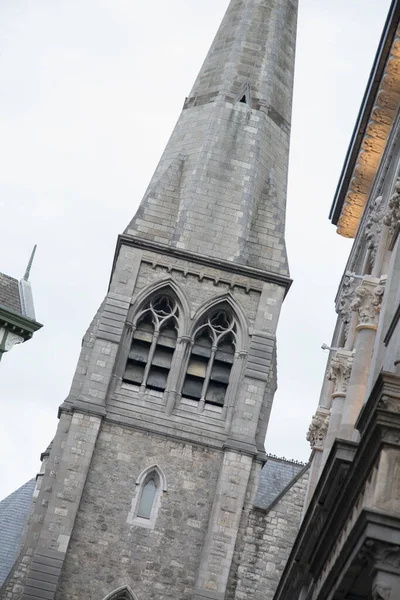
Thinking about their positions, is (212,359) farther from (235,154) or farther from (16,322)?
(16,322)

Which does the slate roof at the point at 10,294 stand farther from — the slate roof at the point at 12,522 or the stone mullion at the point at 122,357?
the slate roof at the point at 12,522

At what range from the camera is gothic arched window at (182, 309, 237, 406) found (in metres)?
42.2

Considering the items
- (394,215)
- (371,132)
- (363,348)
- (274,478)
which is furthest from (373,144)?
(274,478)

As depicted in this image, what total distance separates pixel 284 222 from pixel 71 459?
1072cm

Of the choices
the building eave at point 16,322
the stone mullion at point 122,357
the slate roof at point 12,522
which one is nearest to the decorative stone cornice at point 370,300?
the building eave at point 16,322

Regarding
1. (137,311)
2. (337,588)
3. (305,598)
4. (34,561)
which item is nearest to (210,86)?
(137,311)

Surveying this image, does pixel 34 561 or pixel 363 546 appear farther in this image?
pixel 34 561

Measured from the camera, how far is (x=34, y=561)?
1505 inches

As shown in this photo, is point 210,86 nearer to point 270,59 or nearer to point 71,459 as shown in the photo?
point 270,59

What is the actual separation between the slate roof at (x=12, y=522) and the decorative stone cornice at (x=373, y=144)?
57.9 feet

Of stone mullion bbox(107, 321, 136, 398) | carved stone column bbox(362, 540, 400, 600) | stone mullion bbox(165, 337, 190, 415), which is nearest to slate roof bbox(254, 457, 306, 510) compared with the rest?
stone mullion bbox(165, 337, 190, 415)

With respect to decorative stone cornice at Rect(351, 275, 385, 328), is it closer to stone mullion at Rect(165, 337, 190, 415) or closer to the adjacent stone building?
the adjacent stone building

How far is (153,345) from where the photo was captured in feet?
139

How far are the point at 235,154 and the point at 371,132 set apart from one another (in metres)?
20.8
